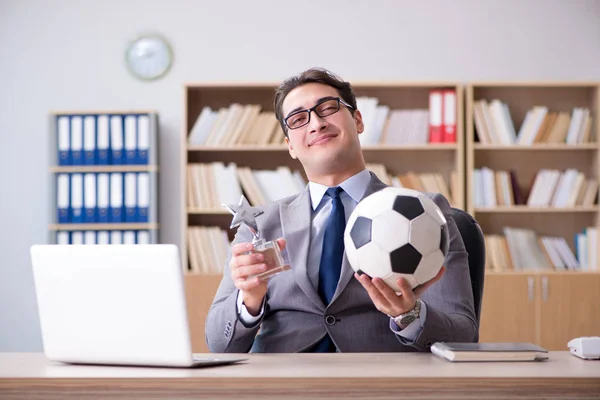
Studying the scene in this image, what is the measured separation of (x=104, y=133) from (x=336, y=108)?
265 cm

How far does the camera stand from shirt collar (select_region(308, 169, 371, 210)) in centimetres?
197

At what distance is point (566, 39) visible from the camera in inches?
183

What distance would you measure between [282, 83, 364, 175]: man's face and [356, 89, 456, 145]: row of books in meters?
2.33

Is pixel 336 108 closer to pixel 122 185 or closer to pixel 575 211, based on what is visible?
pixel 122 185

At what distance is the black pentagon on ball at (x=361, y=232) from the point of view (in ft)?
4.59

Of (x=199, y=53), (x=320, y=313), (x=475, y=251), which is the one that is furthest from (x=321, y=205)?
(x=199, y=53)

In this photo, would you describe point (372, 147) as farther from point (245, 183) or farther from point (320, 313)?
point (320, 313)

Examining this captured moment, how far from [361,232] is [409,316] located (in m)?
0.24

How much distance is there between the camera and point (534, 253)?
4.38 m

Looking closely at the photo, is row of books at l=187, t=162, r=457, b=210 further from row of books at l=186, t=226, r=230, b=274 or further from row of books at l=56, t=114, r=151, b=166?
row of books at l=56, t=114, r=151, b=166

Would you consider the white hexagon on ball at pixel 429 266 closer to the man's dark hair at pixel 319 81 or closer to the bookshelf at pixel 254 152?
the man's dark hair at pixel 319 81

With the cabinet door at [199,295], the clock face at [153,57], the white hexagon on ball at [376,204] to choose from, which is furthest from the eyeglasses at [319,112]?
the clock face at [153,57]

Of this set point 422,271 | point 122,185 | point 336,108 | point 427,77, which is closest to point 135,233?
point 122,185

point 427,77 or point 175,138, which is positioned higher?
point 427,77
